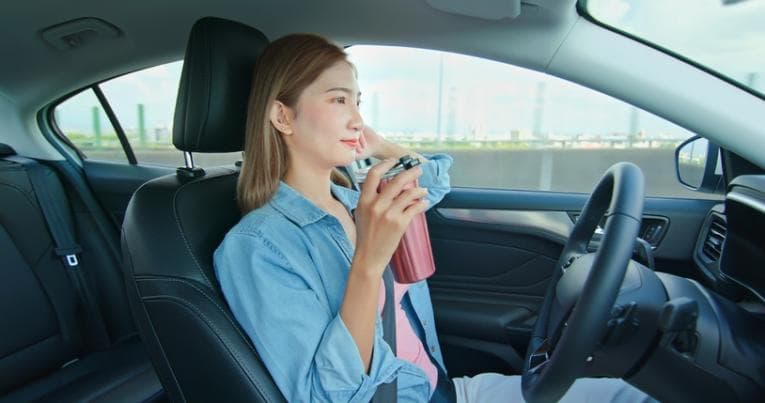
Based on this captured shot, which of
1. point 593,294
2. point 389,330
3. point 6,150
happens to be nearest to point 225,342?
point 389,330

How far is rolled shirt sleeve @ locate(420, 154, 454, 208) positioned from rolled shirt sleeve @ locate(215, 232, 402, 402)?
61cm

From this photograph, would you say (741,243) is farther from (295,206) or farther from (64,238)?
(64,238)

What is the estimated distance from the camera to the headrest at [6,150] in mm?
1972

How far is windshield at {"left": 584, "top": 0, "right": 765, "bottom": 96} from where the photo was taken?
128 cm

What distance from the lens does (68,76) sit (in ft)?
6.57

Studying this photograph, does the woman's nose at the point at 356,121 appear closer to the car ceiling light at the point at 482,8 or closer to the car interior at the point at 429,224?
the car interior at the point at 429,224

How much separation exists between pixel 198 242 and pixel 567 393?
0.83 metres

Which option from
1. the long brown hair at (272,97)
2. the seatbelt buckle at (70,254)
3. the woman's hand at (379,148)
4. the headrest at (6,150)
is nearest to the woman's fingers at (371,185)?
the long brown hair at (272,97)

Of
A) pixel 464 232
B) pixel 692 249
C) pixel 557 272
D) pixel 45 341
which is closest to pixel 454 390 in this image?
pixel 557 272

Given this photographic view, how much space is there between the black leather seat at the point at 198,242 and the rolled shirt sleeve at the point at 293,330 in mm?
42

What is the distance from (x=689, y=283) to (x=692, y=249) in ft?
2.23

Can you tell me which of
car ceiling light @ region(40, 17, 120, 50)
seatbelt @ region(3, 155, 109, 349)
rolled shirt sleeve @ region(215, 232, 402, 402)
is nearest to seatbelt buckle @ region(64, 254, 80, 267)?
seatbelt @ region(3, 155, 109, 349)

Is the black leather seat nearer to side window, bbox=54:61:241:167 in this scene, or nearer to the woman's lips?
the woman's lips

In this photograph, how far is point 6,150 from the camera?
2004 millimetres
